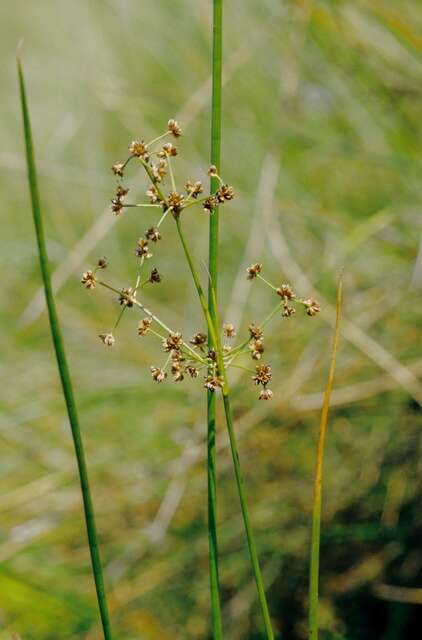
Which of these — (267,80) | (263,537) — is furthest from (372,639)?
(267,80)

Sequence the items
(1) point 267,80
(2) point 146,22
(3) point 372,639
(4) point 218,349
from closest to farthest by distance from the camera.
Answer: (4) point 218,349, (3) point 372,639, (1) point 267,80, (2) point 146,22

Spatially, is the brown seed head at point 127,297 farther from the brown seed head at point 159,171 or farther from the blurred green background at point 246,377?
the blurred green background at point 246,377

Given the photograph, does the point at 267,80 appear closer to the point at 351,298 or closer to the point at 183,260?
the point at 183,260

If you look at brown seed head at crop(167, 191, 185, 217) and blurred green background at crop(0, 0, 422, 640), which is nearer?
brown seed head at crop(167, 191, 185, 217)

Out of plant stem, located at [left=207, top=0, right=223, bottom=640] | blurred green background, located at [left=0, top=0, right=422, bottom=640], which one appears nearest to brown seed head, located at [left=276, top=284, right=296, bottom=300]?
plant stem, located at [left=207, top=0, right=223, bottom=640]

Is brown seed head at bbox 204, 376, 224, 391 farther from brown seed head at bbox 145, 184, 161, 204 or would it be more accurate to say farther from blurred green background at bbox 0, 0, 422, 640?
blurred green background at bbox 0, 0, 422, 640

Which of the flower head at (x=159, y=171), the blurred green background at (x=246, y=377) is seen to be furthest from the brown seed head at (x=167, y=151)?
the blurred green background at (x=246, y=377)

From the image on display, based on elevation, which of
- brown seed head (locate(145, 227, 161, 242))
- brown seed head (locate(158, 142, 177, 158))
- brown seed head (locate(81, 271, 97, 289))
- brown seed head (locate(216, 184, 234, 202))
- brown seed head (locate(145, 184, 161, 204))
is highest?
brown seed head (locate(158, 142, 177, 158))

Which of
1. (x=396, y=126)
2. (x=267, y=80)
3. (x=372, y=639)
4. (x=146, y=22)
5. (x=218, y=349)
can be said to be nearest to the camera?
(x=218, y=349)

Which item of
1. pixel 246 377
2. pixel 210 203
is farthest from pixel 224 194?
pixel 246 377
